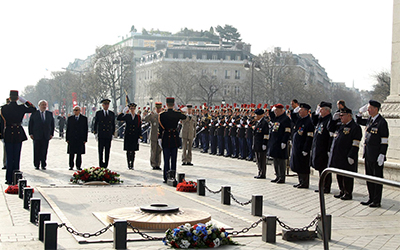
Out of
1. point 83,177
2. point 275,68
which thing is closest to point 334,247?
point 83,177

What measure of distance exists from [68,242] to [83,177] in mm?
6191

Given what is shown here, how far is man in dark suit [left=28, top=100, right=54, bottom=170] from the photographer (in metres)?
17.0

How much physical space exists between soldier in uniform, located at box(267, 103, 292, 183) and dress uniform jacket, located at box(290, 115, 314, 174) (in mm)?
724

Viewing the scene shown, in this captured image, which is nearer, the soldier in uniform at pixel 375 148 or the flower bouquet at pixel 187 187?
the soldier in uniform at pixel 375 148

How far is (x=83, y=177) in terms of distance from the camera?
535 inches

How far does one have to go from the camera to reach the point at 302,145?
1392 cm

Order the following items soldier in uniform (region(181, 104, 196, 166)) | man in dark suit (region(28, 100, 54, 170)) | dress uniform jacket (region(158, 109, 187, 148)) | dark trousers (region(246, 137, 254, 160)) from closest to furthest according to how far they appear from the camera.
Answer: dress uniform jacket (region(158, 109, 187, 148)) → man in dark suit (region(28, 100, 54, 170)) → soldier in uniform (region(181, 104, 196, 166)) → dark trousers (region(246, 137, 254, 160))

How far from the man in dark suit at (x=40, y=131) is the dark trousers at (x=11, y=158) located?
11.6 ft

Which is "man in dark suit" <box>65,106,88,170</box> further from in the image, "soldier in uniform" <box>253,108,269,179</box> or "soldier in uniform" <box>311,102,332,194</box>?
"soldier in uniform" <box>311,102,332,194</box>

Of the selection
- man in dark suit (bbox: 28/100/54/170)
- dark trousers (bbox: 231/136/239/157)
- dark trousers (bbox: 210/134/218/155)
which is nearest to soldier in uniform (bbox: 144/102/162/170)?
man in dark suit (bbox: 28/100/54/170)

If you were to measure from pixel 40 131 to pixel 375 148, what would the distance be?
33.1 ft

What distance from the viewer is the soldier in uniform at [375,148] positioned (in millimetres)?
11211

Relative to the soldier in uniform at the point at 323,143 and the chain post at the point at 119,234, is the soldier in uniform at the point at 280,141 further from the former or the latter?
the chain post at the point at 119,234

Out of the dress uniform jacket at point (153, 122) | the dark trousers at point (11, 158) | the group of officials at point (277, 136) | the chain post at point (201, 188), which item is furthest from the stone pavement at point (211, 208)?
the dress uniform jacket at point (153, 122)
